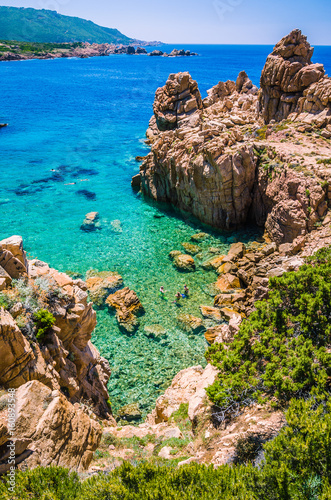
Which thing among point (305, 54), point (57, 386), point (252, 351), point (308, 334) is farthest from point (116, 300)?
point (305, 54)

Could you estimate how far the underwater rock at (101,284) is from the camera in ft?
90.0

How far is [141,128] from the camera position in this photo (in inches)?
3147

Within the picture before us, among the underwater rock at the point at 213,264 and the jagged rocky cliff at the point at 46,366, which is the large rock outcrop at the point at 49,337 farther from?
the underwater rock at the point at 213,264

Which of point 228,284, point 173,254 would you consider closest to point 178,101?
point 173,254

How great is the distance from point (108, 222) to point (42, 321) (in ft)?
89.4

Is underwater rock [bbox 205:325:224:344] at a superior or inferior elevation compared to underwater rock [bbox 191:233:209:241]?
inferior

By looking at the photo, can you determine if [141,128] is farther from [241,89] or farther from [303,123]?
[303,123]

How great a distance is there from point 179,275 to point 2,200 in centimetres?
3105

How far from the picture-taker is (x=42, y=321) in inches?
559

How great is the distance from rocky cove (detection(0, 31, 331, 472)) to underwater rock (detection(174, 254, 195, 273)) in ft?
0.34

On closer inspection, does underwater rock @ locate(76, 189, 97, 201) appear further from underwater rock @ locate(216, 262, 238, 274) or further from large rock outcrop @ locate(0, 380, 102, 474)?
large rock outcrop @ locate(0, 380, 102, 474)

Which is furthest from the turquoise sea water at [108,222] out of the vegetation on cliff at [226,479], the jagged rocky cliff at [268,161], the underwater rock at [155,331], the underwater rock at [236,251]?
the vegetation on cliff at [226,479]

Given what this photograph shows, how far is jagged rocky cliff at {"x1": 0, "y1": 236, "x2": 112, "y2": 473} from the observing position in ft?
36.3

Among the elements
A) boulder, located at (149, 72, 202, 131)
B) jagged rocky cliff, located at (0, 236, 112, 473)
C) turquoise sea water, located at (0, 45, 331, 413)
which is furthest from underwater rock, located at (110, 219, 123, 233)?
boulder, located at (149, 72, 202, 131)
